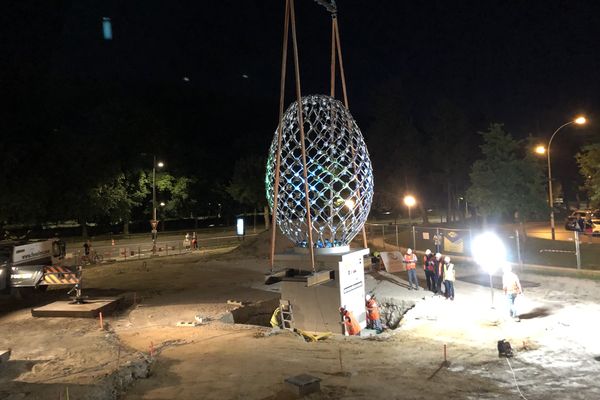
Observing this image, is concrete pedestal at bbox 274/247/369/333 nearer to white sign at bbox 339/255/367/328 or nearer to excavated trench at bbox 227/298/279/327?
white sign at bbox 339/255/367/328

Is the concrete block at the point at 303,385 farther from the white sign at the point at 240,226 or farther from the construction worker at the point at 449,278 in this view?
the white sign at the point at 240,226

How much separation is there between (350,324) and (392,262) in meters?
8.92

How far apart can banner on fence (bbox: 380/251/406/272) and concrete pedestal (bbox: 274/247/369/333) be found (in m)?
7.46

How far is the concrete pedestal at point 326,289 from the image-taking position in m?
12.4

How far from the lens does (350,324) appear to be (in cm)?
1252

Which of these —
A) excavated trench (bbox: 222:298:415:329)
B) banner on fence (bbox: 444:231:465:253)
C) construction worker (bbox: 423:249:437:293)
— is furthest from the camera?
banner on fence (bbox: 444:231:465:253)

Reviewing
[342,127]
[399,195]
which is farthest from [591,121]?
[342,127]

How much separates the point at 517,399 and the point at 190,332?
24.7ft

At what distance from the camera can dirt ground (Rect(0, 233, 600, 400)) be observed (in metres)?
7.48

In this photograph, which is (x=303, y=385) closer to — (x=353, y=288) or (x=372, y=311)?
(x=353, y=288)

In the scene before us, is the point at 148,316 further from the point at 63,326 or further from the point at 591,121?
the point at 591,121

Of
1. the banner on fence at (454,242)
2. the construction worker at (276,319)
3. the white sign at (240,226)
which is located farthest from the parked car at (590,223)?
the construction worker at (276,319)

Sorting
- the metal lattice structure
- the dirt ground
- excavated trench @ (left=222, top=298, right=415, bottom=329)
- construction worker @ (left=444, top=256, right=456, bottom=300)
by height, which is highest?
the metal lattice structure

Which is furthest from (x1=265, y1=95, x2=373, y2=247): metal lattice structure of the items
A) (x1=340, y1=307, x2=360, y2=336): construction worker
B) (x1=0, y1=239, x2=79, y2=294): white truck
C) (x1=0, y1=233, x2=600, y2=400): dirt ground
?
(x1=0, y1=239, x2=79, y2=294): white truck
